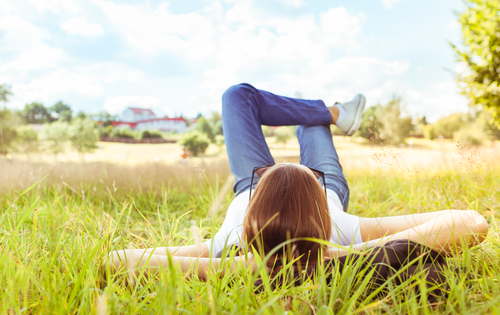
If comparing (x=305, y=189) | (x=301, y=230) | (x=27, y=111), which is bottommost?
(x=301, y=230)

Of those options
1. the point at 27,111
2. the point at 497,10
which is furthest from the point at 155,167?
the point at 27,111

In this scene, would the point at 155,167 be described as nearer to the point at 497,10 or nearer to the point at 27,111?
the point at 497,10

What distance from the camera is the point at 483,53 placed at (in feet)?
25.2

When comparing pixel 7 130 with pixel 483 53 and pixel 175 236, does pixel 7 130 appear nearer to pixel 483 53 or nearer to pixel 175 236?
pixel 175 236

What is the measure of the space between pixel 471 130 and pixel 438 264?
1126 inches

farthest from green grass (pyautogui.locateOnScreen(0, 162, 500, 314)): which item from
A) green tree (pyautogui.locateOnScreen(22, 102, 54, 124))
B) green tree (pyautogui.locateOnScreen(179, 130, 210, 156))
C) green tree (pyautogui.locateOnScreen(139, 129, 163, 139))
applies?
green tree (pyautogui.locateOnScreen(22, 102, 54, 124))

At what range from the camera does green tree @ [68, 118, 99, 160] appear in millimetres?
25422

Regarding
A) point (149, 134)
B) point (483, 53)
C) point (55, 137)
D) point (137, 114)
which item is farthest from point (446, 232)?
point (137, 114)

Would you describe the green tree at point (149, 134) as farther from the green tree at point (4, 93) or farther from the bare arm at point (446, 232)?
the bare arm at point (446, 232)

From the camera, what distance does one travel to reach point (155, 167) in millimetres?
4336

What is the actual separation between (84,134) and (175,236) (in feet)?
96.4

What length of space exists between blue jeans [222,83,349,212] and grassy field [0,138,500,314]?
0.42 meters

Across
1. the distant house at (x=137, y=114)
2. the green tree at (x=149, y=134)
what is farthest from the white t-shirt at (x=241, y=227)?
the distant house at (x=137, y=114)

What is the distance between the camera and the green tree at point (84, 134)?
2542 centimetres
